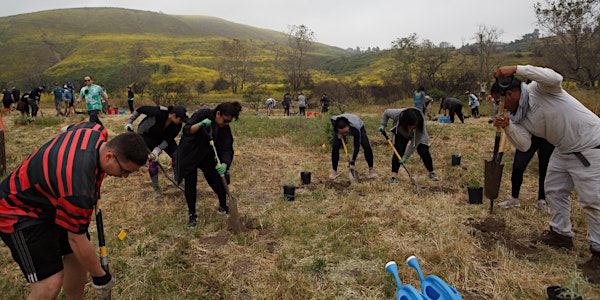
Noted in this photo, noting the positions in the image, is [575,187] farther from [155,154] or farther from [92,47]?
[92,47]

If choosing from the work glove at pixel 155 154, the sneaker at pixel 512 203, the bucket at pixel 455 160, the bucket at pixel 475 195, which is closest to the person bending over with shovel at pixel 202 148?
the work glove at pixel 155 154

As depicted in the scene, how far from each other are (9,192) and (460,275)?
3.16 m

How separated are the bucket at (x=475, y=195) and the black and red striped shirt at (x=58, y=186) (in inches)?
169

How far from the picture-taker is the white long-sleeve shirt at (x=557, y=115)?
9.81 feet

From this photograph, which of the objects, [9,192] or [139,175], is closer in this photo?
[9,192]

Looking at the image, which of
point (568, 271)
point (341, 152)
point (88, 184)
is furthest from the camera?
point (341, 152)

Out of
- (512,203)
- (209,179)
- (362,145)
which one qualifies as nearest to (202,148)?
(209,179)

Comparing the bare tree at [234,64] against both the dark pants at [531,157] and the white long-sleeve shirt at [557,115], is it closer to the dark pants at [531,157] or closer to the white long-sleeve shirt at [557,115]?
the dark pants at [531,157]

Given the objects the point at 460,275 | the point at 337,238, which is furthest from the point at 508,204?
the point at 337,238

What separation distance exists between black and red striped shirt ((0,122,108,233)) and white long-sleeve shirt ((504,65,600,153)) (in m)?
3.16

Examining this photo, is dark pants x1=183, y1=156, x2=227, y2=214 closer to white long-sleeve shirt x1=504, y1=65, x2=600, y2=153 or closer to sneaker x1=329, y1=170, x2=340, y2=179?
sneaker x1=329, y1=170, x2=340, y2=179

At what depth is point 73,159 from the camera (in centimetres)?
183

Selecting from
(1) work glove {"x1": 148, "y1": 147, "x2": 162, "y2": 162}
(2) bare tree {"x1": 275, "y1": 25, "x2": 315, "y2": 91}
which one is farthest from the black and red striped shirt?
(2) bare tree {"x1": 275, "y1": 25, "x2": 315, "y2": 91}

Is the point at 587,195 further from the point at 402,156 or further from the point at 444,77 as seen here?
the point at 444,77
